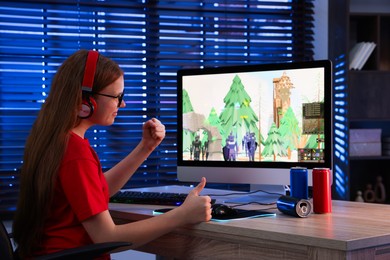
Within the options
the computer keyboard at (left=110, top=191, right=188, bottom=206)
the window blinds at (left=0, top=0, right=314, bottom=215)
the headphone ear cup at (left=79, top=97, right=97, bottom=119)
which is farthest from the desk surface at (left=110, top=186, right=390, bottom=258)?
the window blinds at (left=0, top=0, right=314, bottom=215)

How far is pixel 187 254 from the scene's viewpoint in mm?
2158

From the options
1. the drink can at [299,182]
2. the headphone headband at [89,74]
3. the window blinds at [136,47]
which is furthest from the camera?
the window blinds at [136,47]

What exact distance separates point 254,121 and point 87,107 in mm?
855

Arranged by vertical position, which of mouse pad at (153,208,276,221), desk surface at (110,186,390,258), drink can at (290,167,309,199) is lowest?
desk surface at (110,186,390,258)

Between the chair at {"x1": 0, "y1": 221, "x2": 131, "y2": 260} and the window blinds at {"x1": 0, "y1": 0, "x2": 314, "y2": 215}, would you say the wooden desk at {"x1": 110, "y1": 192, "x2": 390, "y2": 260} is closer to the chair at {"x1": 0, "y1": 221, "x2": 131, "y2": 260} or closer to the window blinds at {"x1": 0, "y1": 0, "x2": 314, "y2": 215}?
the chair at {"x1": 0, "y1": 221, "x2": 131, "y2": 260}

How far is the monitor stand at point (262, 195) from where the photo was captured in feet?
8.44

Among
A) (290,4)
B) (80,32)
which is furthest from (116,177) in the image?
(290,4)

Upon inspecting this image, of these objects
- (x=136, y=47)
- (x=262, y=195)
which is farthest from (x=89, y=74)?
(x=136, y=47)

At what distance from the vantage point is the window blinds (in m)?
3.59

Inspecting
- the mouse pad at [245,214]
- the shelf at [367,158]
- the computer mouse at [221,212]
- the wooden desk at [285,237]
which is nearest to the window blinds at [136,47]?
the shelf at [367,158]

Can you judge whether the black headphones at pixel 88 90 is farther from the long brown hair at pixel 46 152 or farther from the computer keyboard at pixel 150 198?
the computer keyboard at pixel 150 198

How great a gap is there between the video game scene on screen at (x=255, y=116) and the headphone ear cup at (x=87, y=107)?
0.83 metres

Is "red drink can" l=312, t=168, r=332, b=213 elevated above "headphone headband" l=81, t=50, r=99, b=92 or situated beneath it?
situated beneath

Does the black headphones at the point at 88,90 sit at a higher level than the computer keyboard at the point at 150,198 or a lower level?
higher
